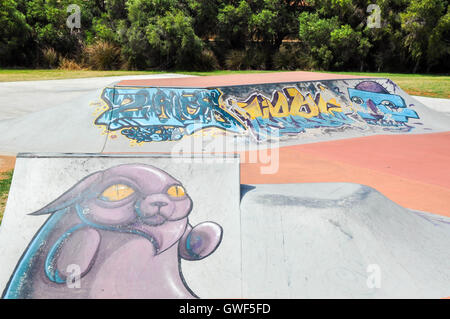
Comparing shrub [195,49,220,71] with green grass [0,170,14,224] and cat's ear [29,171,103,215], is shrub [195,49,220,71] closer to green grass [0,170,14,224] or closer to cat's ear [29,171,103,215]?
green grass [0,170,14,224]

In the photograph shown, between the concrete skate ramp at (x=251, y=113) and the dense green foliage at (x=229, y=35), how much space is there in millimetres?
15231

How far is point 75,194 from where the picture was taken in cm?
467

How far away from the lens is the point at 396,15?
26875mm

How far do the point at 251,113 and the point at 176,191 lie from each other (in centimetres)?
755

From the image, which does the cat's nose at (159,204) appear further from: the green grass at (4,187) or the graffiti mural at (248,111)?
the graffiti mural at (248,111)

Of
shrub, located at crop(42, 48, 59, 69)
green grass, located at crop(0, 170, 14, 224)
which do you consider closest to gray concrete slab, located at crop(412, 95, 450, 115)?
green grass, located at crop(0, 170, 14, 224)

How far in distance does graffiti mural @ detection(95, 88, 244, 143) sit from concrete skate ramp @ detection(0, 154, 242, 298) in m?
5.60

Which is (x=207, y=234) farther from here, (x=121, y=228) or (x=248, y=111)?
(x=248, y=111)

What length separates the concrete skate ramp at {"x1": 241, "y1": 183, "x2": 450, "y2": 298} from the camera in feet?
12.8

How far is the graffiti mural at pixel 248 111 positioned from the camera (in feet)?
36.2

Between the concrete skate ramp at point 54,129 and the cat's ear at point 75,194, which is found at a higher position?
the cat's ear at point 75,194

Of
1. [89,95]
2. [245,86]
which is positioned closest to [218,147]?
[245,86]

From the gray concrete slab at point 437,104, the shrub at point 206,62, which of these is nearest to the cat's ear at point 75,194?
the gray concrete slab at point 437,104

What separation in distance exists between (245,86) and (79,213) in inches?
350
